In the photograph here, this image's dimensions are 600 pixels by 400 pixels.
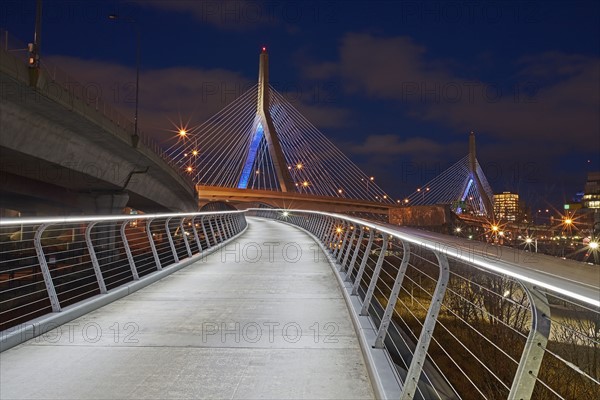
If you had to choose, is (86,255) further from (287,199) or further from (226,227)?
(287,199)

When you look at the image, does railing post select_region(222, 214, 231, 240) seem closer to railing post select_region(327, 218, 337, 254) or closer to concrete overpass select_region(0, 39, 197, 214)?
railing post select_region(327, 218, 337, 254)

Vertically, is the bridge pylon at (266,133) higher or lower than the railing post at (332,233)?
higher

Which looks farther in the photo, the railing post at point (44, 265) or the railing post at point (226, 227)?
the railing post at point (226, 227)

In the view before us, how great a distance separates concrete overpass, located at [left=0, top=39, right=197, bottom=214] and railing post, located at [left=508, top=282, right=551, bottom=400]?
1634 cm

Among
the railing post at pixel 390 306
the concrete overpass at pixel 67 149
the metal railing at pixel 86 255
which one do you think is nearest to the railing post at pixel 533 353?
the railing post at pixel 390 306

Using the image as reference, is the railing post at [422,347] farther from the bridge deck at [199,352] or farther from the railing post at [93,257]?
the railing post at [93,257]

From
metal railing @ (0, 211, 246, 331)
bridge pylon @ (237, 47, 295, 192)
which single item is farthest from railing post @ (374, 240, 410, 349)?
bridge pylon @ (237, 47, 295, 192)

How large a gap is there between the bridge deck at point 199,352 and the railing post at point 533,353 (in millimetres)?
2018

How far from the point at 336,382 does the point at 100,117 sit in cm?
1993

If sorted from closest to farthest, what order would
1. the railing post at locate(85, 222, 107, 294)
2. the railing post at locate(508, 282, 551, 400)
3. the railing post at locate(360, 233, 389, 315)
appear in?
the railing post at locate(508, 282, 551, 400) → the railing post at locate(360, 233, 389, 315) → the railing post at locate(85, 222, 107, 294)

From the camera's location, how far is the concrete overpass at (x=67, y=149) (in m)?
17.1

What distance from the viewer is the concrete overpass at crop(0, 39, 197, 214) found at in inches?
675

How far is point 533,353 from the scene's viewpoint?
7.37 feet

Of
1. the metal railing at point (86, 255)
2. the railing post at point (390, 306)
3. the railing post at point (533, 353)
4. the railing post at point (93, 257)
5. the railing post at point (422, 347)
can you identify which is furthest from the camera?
the railing post at point (93, 257)
